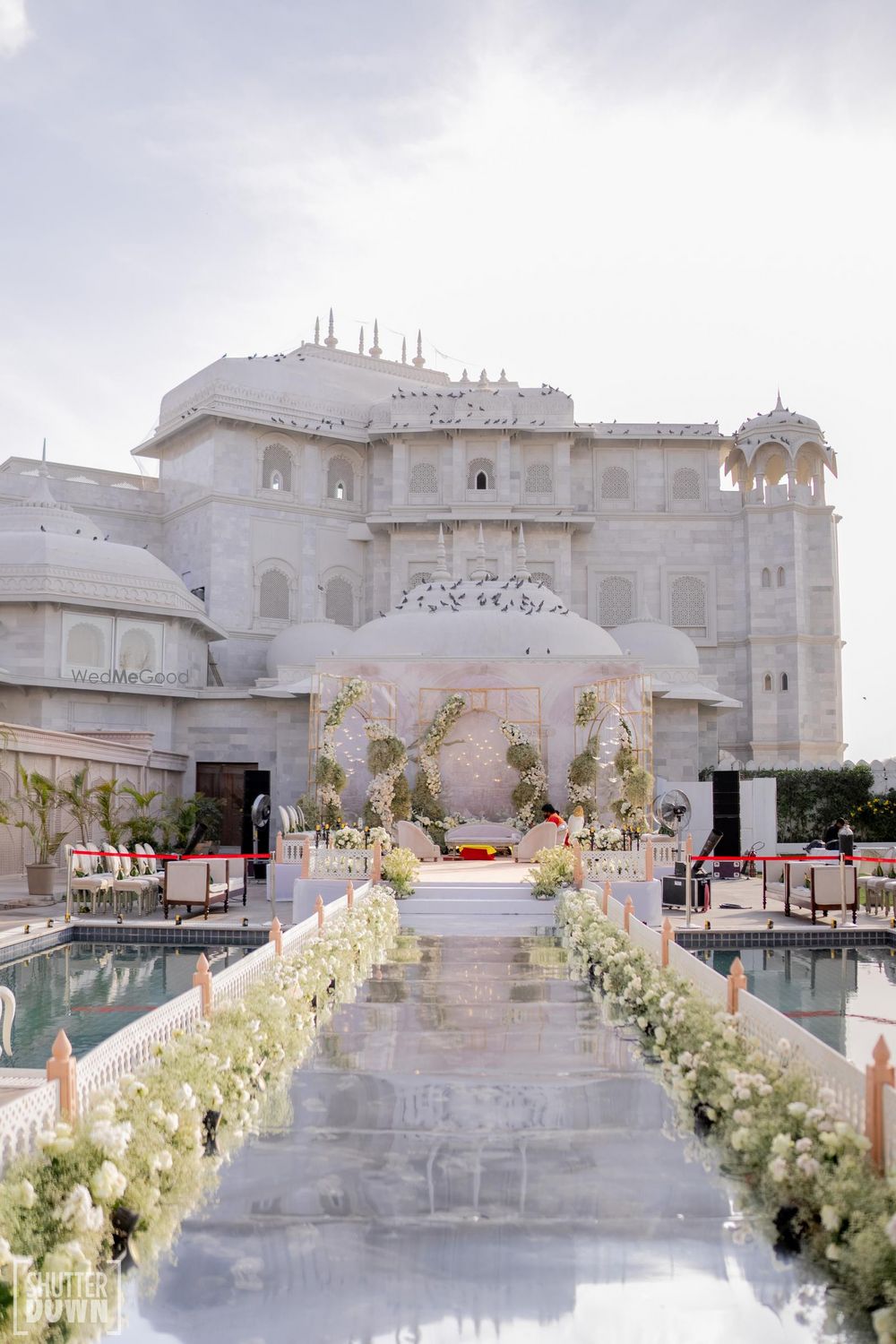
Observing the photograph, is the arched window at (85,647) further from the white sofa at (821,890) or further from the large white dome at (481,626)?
the white sofa at (821,890)

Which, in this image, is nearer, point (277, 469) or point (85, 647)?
point (85, 647)

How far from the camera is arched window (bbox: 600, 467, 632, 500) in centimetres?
3488

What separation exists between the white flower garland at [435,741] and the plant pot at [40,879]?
6.91 metres

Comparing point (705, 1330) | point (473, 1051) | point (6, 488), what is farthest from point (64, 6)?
point (6, 488)

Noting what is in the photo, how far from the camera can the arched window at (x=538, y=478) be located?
33938 mm

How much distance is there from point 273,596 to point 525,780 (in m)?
13.8

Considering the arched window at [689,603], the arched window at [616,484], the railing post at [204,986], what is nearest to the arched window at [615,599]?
the arched window at [689,603]

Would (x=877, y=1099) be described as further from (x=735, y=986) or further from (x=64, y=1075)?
(x=64, y=1075)

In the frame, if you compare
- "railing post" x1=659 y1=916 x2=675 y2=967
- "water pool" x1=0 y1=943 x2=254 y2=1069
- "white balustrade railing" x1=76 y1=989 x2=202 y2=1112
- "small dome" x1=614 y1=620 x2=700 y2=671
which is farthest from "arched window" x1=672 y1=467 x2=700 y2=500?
"white balustrade railing" x1=76 y1=989 x2=202 y2=1112

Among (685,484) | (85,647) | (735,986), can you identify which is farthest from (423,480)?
(735,986)

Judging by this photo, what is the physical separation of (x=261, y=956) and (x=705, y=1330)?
473 cm

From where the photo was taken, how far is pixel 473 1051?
7.21 meters

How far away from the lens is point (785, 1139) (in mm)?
4566

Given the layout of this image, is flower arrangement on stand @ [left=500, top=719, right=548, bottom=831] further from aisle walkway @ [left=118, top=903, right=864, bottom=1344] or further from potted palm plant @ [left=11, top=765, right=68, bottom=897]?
aisle walkway @ [left=118, top=903, right=864, bottom=1344]
